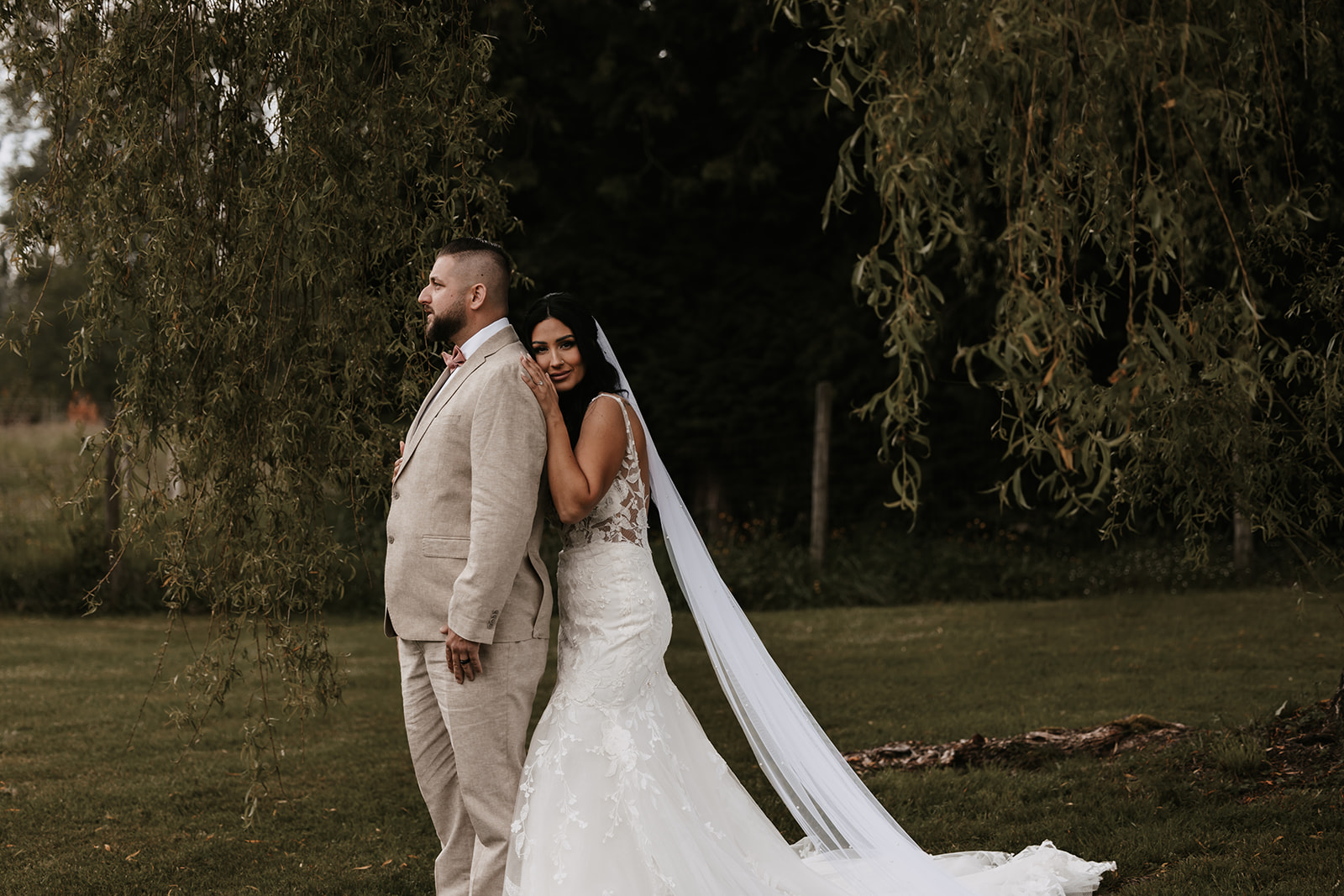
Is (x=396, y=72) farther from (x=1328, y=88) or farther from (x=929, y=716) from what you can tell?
(x=929, y=716)

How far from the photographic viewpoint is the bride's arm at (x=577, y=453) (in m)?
3.04

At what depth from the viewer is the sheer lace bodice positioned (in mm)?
3258

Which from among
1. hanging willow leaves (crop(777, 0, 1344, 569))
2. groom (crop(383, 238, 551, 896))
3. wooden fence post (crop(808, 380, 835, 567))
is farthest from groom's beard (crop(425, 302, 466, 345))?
wooden fence post (crop(808, 380, 835, 567))

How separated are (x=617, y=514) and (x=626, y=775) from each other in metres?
0.70

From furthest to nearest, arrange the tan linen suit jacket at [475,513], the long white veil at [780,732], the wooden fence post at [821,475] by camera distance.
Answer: the wooden fence post at [821,475] < the long white veil at [780,732] < the tan linen suit jacket at [475,513]

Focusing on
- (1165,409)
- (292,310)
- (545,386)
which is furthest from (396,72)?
(1165,409)

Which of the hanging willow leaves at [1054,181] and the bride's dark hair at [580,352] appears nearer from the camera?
the hanging willow leaves at [1054,181]

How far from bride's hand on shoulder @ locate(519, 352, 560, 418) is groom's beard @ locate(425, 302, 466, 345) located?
0.65 ft

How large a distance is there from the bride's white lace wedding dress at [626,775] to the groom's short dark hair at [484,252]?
44cm

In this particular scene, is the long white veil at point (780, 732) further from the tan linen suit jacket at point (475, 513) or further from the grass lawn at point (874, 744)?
the grass lawn at point (874, 744)

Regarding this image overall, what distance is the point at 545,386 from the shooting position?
304cm

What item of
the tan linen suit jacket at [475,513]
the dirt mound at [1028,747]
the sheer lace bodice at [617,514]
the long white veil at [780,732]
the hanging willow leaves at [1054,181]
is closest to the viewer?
the hanging willow leaves at [1054,181]

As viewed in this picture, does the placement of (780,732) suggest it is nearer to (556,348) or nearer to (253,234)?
(556,348)

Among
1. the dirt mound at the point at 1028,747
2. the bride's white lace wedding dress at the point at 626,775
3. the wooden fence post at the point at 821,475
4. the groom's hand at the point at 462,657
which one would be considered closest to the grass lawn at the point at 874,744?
the dirt mound at the point at 1028,747
